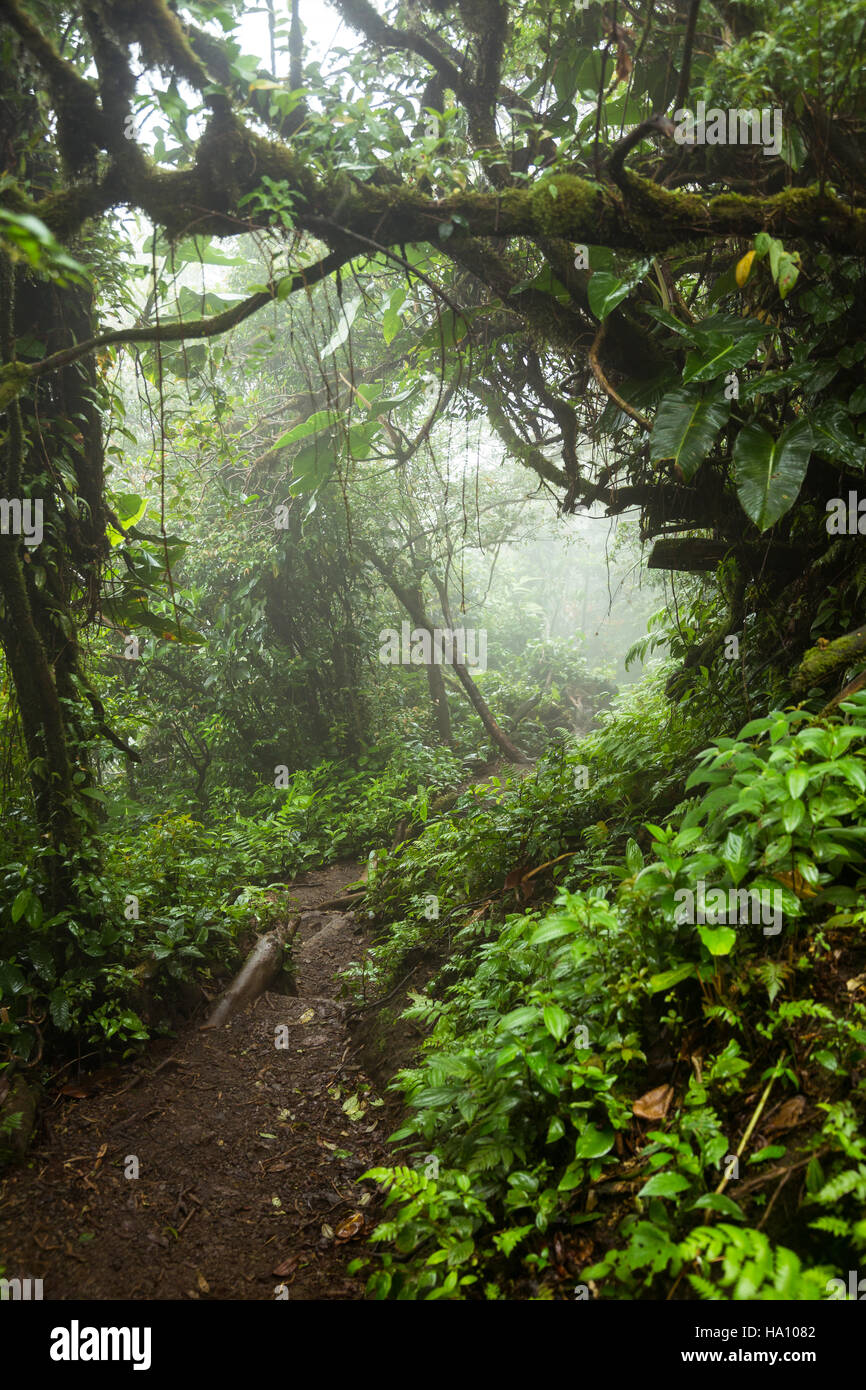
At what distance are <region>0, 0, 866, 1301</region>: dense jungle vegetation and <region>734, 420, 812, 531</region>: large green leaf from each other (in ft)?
0.10

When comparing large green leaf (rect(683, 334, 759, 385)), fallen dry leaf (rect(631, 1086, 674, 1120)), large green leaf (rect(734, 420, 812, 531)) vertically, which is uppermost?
large green leaf (rect(683, 334, 759, 385))

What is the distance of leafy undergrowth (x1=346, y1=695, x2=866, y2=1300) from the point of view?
1925 millimetres

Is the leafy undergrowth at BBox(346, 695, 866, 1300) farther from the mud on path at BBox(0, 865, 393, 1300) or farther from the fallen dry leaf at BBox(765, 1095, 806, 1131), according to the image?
the mud on path at BBox(0, 865, 393, 1300)

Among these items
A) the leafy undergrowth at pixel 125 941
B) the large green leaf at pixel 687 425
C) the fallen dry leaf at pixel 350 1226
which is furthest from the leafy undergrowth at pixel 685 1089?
the leafy undergrowth at pixel 125 941

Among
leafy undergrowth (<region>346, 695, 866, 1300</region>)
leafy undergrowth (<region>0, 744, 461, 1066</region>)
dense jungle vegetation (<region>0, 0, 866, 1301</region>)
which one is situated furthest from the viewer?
leafy undergrowth (<region>0, 744, 461, 1066</region>)

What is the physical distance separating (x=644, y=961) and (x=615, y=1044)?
307 mm

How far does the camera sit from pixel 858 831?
7.78 ft

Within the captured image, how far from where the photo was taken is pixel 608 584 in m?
4.34

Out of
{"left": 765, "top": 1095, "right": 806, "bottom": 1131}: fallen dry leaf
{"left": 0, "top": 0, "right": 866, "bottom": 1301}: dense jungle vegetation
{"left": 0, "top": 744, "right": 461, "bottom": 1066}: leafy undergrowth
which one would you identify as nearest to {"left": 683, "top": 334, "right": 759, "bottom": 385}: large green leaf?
{"left": 0, "top": 0, "right": 866, "bottom": 1301}: dense jungle vegetation

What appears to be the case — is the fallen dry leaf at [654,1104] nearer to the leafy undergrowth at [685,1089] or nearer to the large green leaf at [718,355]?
the leafy undergrowth at [685,1089]

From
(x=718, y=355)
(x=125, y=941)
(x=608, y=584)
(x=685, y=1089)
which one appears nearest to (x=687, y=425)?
(x=718, y=355)

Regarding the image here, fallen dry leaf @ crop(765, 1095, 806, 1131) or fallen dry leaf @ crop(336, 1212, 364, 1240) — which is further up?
fallen dry leaf @ crop(765, 1095, 806, 1131)
